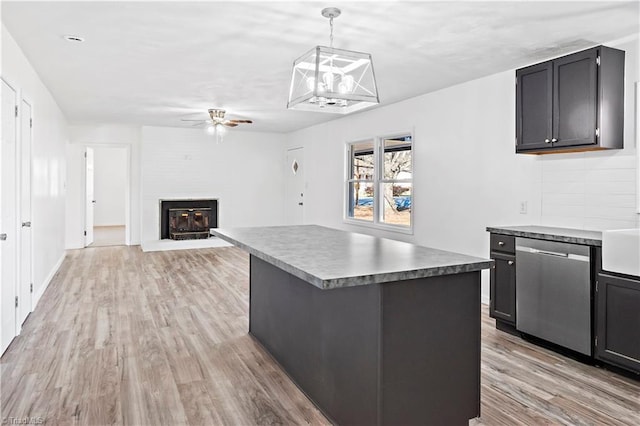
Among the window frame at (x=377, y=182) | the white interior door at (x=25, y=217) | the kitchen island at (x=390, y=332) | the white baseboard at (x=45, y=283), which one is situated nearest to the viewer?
the kitchen island at (x=390, y=332)

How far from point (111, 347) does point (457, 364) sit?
8.64 feet

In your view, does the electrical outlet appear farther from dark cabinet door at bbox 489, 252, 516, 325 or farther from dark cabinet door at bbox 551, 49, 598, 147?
dark cabinet door at bbox 551, 49, 598, 147

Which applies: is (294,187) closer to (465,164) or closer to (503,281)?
(465,164)

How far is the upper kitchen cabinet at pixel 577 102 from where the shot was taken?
127 inches

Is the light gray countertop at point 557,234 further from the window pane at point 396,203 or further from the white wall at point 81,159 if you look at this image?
the white wall at point 81,159

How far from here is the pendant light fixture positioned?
104 inches

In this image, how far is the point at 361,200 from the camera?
23.0ft

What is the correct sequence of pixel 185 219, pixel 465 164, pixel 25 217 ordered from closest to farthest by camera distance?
pixel 25 217
pixel 465 164
pixel 185 219

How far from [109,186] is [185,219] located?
16.0 ft

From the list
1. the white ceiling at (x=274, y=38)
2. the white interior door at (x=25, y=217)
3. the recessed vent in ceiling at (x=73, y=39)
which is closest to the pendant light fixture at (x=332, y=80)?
the white ceiling at (x=274, y=38)

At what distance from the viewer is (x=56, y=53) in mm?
3867

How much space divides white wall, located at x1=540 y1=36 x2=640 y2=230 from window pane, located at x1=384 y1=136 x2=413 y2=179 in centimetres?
206

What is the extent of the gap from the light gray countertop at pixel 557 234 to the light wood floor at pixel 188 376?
885mm

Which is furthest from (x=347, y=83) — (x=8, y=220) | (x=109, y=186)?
(x=109, y=186)
